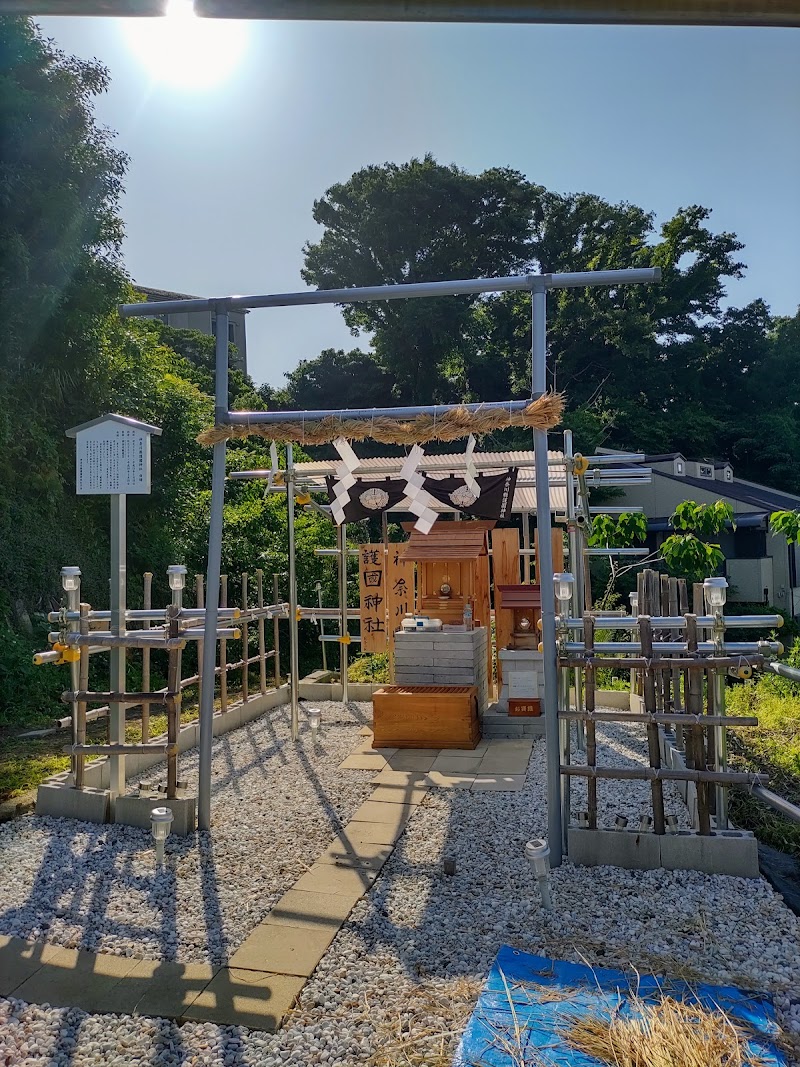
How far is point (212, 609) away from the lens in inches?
205

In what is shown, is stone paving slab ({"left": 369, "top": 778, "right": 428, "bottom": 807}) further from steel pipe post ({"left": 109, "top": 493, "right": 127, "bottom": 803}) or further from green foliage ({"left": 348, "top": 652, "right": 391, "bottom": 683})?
green foliage ({"left": 348, "top": 652, "right": 391, "bottom": 683})

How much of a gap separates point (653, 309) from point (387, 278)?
9.89 metres

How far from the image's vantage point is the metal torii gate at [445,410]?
4.40 metres

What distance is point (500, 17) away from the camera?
1.47m

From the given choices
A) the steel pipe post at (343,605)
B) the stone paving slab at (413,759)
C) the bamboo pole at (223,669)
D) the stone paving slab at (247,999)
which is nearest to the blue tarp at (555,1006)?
the stone paving slab at (247,999)

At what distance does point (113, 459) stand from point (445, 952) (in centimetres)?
364

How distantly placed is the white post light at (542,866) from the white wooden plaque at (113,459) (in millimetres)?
3313

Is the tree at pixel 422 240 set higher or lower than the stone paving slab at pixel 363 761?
higher

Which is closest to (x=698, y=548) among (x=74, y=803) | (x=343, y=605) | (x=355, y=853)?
(x=343, y=605)

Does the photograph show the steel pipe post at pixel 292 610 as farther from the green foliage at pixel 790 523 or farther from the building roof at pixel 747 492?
the building roof at pixel 747 492

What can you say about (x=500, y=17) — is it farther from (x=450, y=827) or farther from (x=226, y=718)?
(x=226, y=718)

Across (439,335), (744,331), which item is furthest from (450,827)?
(744,331)

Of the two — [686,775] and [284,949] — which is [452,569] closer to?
[686,775]

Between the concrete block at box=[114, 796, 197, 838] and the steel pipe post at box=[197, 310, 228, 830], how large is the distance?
3.9 inches
